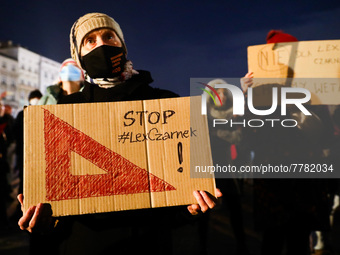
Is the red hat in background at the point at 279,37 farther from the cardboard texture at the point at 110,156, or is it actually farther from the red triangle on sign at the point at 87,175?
the red triangle on sign at the point at 87,175

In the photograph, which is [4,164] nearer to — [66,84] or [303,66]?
[66,84]

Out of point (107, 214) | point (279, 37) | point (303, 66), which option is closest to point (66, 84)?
point (107, 214)

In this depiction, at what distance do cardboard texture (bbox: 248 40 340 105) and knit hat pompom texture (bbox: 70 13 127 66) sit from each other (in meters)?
1.20

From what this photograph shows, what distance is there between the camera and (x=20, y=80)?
109ft

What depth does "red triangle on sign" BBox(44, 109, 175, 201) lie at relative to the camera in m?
1.10

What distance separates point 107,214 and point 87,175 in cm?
30

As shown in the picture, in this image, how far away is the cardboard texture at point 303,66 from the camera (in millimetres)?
2145

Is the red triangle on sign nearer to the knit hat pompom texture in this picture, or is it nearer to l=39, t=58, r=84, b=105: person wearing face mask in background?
the knit hat pompom texture

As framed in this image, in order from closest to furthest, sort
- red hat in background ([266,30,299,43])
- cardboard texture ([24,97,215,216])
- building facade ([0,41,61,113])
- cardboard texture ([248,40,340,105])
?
cardboard texture ([24,97,215,216]) < cardboard texture ([248,40,340,105]) < red hat in background ([266,30,299,43]) < building facade ([0,41,61,113])

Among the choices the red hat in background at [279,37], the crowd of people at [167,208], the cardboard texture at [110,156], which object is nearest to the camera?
the cardboard texture at [110,156]

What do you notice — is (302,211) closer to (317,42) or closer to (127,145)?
(317,42)

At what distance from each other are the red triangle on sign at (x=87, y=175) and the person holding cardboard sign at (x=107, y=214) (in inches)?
4.7

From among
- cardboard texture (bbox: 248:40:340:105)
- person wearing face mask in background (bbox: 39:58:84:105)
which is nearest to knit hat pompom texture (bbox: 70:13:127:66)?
cardboard texture (bbox: 248:40:340:105)

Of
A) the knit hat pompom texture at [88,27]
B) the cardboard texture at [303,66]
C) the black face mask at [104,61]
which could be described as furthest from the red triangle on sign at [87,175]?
the cardboard texture at [303,66]
